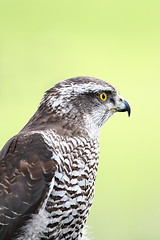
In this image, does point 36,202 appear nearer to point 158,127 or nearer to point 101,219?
point 101,219

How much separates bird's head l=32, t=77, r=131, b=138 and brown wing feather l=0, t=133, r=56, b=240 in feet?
1.25

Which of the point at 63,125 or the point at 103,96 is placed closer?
the point at 63,125

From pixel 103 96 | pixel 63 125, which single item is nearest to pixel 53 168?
pixel 63 125

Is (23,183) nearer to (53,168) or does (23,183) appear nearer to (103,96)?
(53,168)

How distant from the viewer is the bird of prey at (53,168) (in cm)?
588

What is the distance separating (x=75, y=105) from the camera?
6.41 meters

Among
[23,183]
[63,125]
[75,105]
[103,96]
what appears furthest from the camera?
[103,96]

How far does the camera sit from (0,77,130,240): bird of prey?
19.3ft

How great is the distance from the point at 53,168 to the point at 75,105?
26.0 inches

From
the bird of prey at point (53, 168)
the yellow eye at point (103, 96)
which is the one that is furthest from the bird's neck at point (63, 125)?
the yellow eye at point (103, 96)

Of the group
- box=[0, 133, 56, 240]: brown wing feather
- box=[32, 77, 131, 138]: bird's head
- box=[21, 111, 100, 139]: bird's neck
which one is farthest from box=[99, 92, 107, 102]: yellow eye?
box=[0, 133, 56, 240]: brown wing feather

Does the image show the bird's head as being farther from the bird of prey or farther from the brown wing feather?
the brown wing feather

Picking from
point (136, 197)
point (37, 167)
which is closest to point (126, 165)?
point (136, 197)

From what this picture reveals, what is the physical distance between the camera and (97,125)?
6.52 metres
